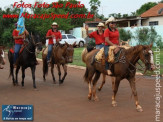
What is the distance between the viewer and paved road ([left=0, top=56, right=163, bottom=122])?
683 centimetres

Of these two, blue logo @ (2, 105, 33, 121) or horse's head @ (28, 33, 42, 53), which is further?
horse's head @ (28, 33, 42, 53)

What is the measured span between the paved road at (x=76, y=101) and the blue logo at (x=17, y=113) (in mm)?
193

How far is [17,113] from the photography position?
6.96 metres

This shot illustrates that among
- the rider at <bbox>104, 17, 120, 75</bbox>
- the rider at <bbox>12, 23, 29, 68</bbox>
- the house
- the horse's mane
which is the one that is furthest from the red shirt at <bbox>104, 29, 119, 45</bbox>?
the house

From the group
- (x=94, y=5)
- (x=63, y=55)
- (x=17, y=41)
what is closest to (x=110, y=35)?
(x=63, y=55)

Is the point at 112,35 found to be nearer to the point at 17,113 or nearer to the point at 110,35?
the point at 110,35

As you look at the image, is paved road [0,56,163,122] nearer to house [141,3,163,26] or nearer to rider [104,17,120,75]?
rider [104,17,120,75]

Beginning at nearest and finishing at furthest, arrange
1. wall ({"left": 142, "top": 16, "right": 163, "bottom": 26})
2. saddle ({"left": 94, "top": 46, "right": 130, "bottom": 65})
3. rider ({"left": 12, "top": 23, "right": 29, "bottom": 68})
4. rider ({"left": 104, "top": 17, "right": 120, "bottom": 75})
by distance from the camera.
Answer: saddle ({"left": 94, "top": 46, "right": 130, "bottom": 65})
rider ({"left": 104, "top": 17, "right": 120, "bottom": 75})
rider ({"left": 12, "top": 23, "right": 29, "bottom": 68})
wall ({"left": 142, "top": 16, "right": 163, "bottom": 26})

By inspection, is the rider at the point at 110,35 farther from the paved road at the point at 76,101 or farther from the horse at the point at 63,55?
the horse at the point at 63,55

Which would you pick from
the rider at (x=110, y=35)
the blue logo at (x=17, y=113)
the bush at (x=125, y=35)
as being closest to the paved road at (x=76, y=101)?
the blue logo at (x=17, y=113)

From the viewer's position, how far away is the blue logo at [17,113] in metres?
6.70

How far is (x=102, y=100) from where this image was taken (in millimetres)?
8875

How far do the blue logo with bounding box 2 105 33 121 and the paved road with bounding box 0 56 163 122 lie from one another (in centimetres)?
19

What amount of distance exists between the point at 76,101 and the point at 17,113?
2336mm
